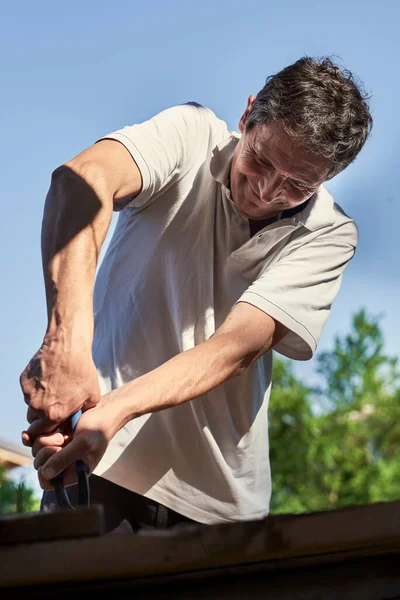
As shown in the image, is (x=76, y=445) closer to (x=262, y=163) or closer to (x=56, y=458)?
(x=56, y=458)

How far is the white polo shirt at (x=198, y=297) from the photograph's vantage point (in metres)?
1.65

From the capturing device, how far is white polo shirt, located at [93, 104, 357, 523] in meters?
1.65

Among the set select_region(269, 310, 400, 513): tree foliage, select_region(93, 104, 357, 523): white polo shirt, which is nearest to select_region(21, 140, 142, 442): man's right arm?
select_region(93, 104, 357, 523): white polo shirt

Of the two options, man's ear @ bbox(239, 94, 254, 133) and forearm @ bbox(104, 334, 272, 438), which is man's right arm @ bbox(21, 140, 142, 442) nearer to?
forearm @ bbox(104, 334, 272, 438)

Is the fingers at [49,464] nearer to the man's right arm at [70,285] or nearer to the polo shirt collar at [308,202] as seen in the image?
the man's right arm at [70,285]

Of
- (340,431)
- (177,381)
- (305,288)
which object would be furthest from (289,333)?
(340,431)

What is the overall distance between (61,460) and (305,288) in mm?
717

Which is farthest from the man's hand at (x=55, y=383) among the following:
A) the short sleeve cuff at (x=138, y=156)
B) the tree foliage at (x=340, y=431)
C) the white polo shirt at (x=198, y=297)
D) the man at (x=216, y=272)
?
the tree foliage at (x=340, y=431)

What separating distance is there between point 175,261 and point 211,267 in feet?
0.29

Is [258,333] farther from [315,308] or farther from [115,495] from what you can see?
[115,495]

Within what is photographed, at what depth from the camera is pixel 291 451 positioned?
37.7 ft

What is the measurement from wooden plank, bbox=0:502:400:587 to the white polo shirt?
0.89 metres

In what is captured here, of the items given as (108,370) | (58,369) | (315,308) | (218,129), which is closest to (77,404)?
(58,369)

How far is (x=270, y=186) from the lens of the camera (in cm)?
171
